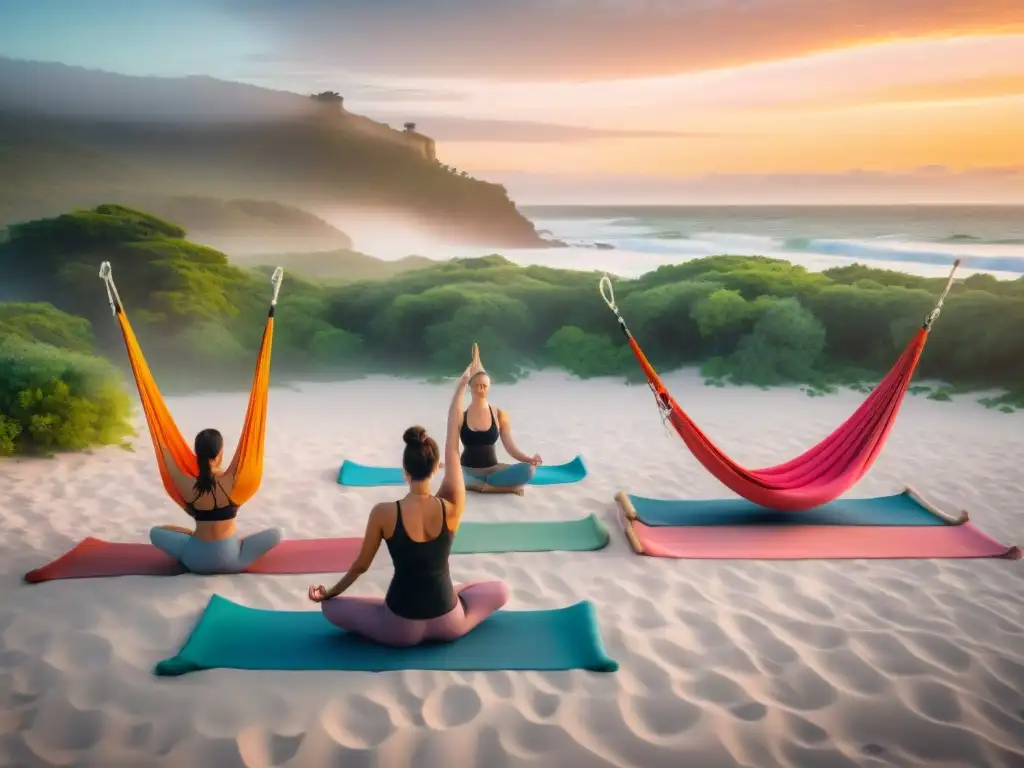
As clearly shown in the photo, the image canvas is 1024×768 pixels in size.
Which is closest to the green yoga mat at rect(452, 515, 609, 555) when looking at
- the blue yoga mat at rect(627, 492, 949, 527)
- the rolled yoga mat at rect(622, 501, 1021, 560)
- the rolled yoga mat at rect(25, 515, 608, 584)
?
the rolled yoga mat at rect(25, 515, 608, 584)

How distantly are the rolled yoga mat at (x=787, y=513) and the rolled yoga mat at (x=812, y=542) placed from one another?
0.04 metres

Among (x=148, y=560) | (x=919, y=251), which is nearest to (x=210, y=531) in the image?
(x=148, y=560)

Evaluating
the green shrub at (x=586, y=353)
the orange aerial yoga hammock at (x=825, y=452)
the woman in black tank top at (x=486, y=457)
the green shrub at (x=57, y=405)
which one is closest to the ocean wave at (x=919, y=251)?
the green shrub at (x=586, y=353)

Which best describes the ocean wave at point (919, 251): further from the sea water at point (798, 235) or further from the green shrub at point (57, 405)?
the green shrub at point (57, 405)

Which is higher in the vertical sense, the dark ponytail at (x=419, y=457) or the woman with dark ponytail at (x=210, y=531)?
the dark ponytail at (x=419, y=457)

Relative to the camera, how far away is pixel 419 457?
87.5 inches

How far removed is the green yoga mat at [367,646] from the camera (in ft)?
7.47

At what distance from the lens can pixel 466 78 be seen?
9.02 m

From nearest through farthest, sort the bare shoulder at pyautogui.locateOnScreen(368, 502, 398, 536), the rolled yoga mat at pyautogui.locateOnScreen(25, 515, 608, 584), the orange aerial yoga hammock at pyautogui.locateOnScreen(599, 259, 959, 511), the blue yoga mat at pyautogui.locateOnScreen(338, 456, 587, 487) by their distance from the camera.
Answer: the bare shoulder at pyautogui.locateOnScreen(368, 502, 398, 536)
the rolled yoga mat at pyautogui.locateOnScreen(25, 515, 608, 584)
the orange aerial yoga hammock at pyautogui.locateOnScreen(599, 259, 959, 511)
the blue yoga mat at pyautogui.locateOnScreen(338, 456, 587, 487)

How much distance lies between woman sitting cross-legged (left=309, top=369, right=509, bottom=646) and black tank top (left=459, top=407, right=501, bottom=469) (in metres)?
Result: 1.52

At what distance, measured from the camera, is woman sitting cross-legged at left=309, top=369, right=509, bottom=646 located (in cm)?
223

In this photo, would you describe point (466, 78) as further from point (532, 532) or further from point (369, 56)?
point (532, 532)

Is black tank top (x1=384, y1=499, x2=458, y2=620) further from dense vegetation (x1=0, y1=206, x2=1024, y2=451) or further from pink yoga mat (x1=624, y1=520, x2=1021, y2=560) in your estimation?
dense vegetation (x1=0, y1=206, x2=1024, y2=451)

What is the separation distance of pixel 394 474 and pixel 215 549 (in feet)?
4.53
